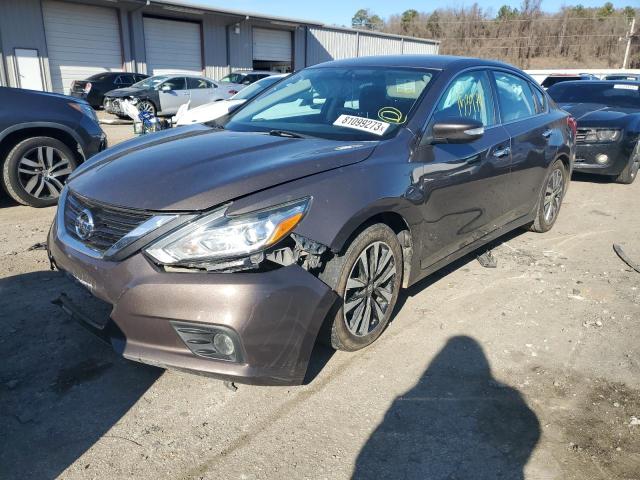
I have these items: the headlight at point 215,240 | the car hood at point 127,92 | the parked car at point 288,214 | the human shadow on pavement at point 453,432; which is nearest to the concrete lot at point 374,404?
the human shadow on pavement at point 453,432

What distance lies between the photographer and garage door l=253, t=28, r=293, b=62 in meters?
30.3

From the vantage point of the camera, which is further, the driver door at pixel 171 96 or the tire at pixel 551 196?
the driver door at pixel 171 96

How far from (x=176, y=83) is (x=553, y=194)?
49.6 feet

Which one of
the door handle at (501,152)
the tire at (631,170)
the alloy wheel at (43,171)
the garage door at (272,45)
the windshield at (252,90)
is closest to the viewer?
the door handle at (501,152)

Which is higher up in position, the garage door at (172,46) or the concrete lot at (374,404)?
the garage door at (172,46)

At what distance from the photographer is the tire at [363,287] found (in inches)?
106

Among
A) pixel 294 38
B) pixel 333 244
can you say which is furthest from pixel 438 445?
pixel 294 38

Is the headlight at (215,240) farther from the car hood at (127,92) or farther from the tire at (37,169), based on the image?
the car hood at (127,92)

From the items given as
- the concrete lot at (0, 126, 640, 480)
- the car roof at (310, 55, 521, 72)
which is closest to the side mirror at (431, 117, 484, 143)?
the car roof at (310, 55, 521, 72)

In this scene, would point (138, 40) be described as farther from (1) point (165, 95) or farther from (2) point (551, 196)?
(2) point (551, 196)

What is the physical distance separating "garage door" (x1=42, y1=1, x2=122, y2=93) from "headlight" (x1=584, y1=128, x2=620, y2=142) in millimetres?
21686

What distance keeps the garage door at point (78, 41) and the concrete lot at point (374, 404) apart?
72.1 ft

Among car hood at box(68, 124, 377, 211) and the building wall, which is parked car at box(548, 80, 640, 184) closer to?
car hood at box(68, 124, 377, 211)

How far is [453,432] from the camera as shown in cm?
248
